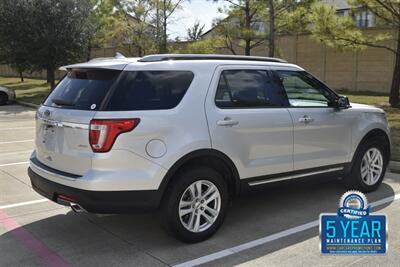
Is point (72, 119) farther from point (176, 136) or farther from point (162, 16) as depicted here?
point (162, 16)

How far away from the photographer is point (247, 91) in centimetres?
502

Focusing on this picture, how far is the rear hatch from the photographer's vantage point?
415 cm

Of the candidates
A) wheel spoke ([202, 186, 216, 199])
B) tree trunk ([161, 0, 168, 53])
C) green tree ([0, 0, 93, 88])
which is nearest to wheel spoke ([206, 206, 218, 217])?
wheel spoke ([202, 186, 216, 199])

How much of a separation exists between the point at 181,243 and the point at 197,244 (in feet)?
0.51

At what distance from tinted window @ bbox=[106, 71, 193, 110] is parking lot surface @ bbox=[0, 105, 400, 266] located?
1.07 meters

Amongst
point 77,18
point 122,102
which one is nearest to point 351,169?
point 122,102

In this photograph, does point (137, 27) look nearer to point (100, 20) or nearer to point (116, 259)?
point (100, 20)

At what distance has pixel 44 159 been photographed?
15.4ft

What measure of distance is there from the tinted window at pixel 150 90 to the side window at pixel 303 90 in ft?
4.54

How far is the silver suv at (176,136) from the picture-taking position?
410cm

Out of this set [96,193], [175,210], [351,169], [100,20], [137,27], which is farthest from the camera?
[100,20]

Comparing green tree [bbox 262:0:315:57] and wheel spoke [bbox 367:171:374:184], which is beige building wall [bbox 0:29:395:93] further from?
wheel spoke [bbox 367:171:374:184]

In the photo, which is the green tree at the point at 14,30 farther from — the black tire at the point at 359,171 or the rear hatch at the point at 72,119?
the black tire at the point at 359,171

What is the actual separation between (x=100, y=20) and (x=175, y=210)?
2921cm
